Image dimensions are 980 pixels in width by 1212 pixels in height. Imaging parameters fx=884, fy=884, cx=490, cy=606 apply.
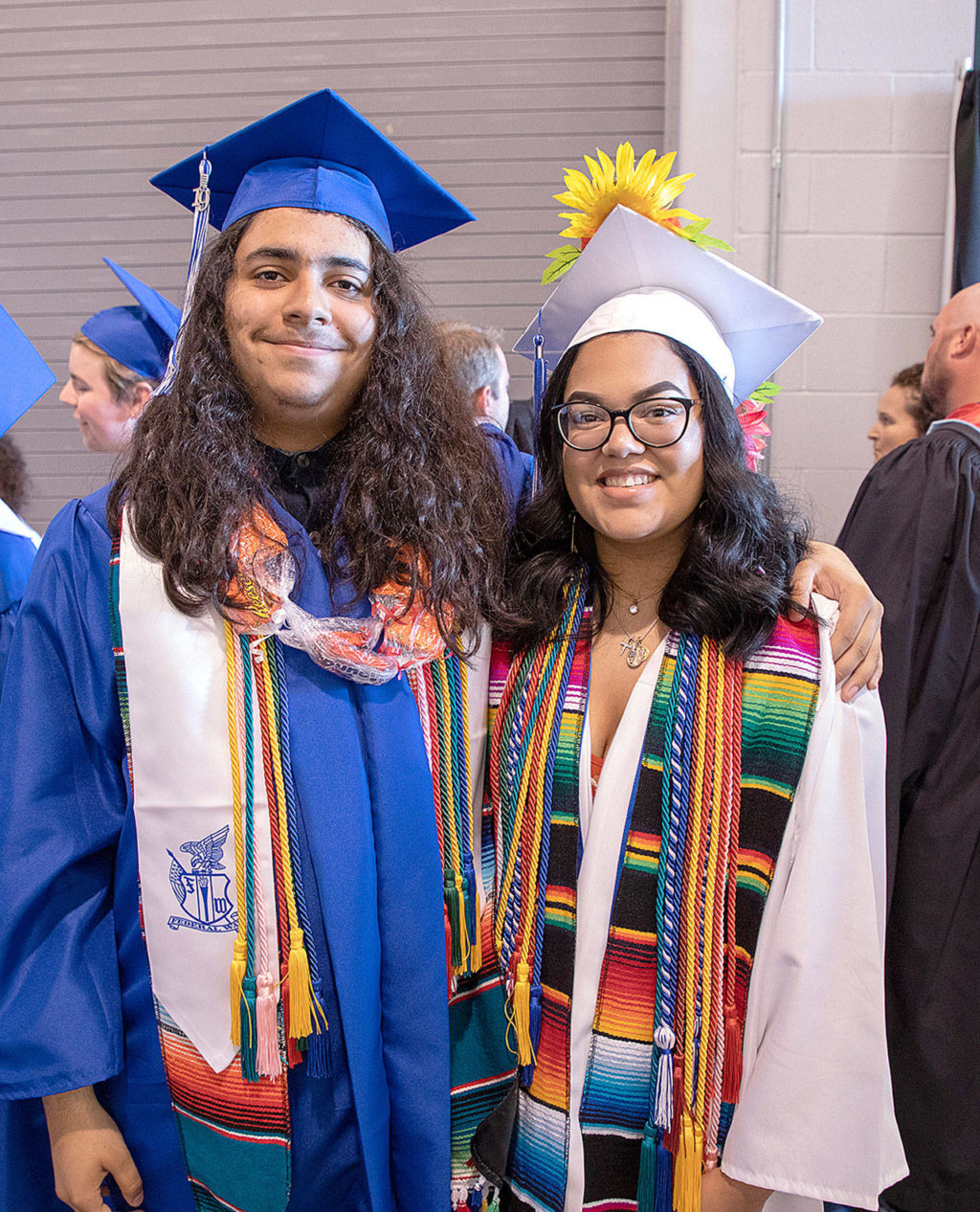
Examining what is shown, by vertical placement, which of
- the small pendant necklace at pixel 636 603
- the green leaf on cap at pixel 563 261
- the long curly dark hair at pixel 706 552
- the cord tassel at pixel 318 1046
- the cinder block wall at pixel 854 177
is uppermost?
the cinder block wall at pixel 854 177

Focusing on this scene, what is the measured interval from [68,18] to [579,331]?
122 inches

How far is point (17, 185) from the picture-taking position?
11.2ft

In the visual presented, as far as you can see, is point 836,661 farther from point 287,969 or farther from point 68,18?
point 68,18

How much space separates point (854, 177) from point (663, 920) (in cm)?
269

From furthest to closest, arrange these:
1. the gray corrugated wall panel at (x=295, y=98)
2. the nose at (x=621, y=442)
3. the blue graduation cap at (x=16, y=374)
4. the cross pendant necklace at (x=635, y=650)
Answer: the gray corrugated wall panel at (x=295, y=98) → the blue graduation cap at (x=16, y=374) → the cross pendant necklace at (x=635, y=650) → the nose at (x=621, y=442)

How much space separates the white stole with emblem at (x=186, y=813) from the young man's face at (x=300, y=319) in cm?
33

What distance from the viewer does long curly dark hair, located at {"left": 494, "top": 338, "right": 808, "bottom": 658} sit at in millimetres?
1327

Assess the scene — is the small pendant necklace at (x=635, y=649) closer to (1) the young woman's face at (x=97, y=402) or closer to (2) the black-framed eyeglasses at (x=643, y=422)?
(2) the black-framed eyeglasses at (x=643, y=422)

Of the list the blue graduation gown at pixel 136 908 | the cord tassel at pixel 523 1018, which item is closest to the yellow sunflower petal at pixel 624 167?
the blue graduation gown at pixel 136 908

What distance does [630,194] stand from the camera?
4.63 ft

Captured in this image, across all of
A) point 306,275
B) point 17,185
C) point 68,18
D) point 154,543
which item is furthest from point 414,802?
point 68,18

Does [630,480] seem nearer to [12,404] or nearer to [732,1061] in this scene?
[732,1061]

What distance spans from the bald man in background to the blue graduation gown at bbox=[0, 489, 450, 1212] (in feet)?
4.30

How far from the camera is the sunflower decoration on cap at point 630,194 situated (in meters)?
1.40
